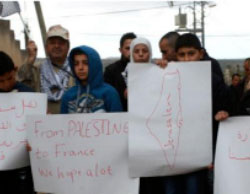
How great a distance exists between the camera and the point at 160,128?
3195 mm

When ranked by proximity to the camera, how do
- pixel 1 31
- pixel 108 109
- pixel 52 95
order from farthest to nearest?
pixel 1 31 → pixel 52 95 → pixel 108 109

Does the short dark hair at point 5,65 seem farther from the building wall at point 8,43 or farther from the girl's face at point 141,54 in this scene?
the building wall at point 8,43

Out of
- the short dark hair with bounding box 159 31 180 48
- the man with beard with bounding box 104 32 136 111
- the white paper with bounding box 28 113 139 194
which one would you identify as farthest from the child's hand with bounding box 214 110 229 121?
the short dark hair with bounding box 159 31 180 48

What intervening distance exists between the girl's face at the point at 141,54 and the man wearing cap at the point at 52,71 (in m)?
0.66

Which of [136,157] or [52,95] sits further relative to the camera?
[52,95]

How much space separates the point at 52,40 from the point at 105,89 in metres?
1.07

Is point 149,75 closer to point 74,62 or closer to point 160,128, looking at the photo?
point 160,128

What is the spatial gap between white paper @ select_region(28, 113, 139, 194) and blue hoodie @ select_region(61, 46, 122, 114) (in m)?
0.15

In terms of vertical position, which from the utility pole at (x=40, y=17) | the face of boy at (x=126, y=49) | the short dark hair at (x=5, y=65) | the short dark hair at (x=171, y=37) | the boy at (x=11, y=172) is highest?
the utility pole at (x=40, y=17)

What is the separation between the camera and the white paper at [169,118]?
3.16 meters

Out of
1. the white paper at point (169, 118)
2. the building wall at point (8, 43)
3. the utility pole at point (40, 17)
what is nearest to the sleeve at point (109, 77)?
the white paper at point (169, 118)

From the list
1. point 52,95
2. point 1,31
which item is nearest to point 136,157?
point 52,95

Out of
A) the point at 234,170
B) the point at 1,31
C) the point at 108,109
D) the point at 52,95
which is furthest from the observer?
the point at 1,31

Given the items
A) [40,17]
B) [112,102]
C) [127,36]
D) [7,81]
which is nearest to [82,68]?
[112,102]
